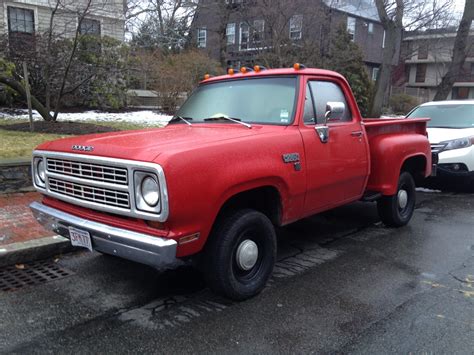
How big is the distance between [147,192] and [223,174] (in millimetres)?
584

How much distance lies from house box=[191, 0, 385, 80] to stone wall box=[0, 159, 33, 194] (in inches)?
511

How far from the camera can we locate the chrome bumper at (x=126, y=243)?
9.94 feet

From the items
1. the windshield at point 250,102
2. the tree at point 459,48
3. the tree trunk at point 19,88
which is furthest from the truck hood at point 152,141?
the tree at point 459,48

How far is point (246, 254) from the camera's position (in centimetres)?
369

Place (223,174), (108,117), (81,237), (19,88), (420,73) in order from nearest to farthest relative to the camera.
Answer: (223,174), (81,237), (19,88), (108,117), (420,73)

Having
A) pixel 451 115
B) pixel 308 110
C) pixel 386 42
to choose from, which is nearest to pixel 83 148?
pixel 308 110

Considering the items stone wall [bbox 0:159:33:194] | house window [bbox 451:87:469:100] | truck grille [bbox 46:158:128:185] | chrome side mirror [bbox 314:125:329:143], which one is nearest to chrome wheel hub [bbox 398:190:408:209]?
chrome side mirror [bbox 314:125:329:143]

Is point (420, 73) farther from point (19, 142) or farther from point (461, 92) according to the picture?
point (19, 142)

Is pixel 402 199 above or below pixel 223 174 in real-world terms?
below

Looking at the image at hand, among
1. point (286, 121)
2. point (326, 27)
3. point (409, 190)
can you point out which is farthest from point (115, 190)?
point (326, 27)

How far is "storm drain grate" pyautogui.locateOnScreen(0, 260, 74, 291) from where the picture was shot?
13.4ft

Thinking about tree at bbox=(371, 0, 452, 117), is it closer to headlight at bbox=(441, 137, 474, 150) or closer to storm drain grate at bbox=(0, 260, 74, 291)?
headlight at bbox=(441, 137, 474, 150)

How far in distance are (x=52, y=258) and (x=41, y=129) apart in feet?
20.1

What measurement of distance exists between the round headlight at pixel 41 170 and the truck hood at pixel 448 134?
687cm
